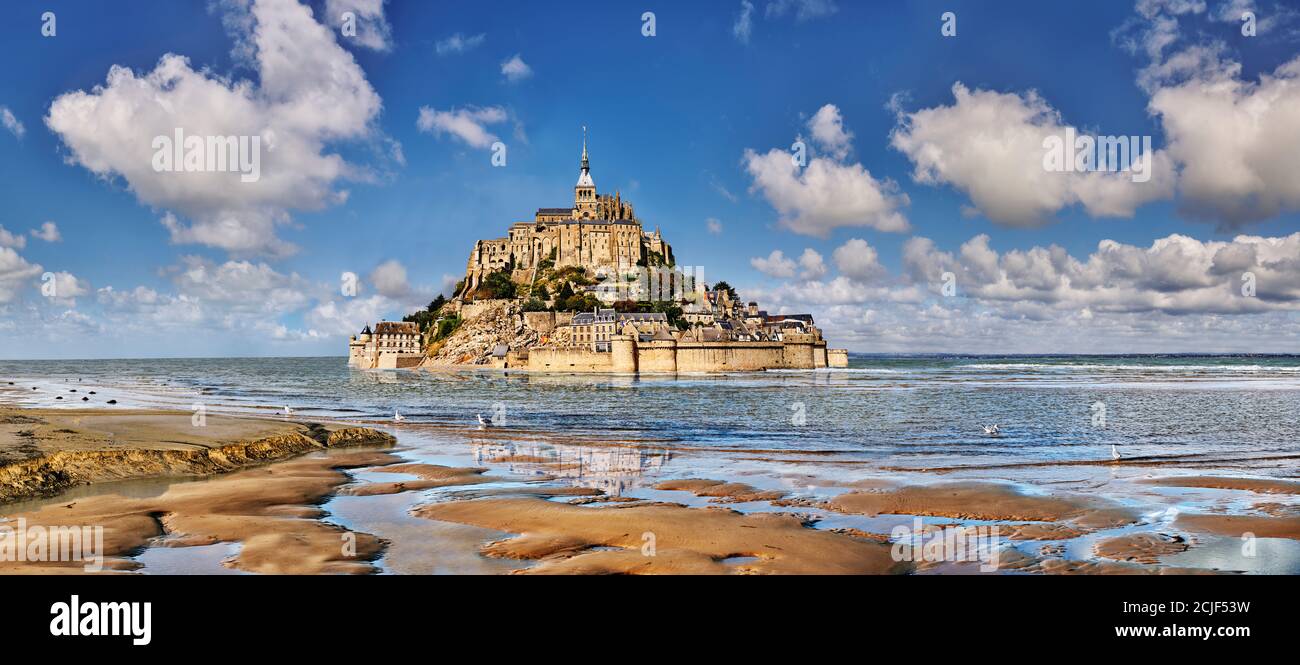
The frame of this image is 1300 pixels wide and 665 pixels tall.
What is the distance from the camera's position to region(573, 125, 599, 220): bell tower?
148 meters

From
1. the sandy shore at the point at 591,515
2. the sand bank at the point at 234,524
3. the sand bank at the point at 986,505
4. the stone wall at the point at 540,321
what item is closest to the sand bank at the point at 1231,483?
the sandy shore at the point at 591,515

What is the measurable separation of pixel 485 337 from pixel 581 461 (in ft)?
351

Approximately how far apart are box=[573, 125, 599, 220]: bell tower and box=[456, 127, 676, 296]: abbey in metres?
0.19

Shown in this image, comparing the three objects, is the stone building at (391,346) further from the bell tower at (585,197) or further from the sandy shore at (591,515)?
the sandy shore at (591,515)

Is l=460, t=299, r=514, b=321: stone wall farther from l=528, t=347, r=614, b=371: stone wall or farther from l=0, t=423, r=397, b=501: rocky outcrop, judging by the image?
l=0, t=423, r=397, b=501: rocky outcrop

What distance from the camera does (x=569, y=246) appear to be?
14112 cm

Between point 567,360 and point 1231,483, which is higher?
point 567,360

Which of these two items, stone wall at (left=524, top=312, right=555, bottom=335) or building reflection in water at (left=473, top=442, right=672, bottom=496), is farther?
stone wall at (left=524, top=312, right=555, bottom=335)

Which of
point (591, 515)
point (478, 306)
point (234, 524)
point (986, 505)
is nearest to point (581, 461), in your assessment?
point (591, 515)

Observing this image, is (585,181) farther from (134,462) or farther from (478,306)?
(134,462)

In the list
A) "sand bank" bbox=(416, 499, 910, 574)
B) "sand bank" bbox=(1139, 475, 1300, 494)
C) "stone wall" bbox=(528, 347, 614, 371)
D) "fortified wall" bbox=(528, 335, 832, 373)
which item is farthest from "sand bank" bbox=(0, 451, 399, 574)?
"stone wall" bbox=(528, 347, 614, 371)

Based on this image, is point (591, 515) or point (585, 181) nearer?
point (591, 515)

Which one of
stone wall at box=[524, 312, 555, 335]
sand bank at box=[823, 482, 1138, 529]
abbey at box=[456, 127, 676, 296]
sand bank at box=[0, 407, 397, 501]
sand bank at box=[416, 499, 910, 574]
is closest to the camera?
sand bank at box=[416, 499, 910, 574]
